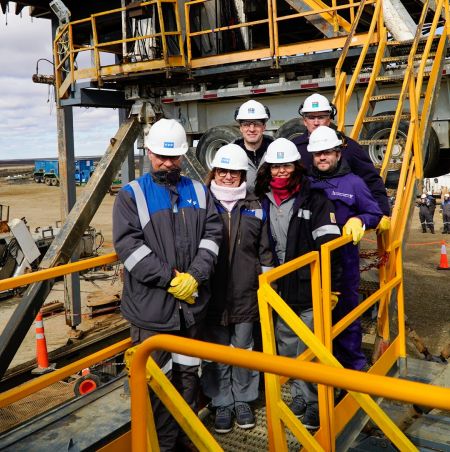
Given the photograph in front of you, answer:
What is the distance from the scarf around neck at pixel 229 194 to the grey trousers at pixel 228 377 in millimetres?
798

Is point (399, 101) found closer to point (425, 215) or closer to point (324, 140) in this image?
point (324, 140)

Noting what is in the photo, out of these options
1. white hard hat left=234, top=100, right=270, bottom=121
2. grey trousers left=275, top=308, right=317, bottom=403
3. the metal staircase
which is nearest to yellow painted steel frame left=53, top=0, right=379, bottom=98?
the metal staircase

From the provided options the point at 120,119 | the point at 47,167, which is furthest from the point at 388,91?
the point at 47,167

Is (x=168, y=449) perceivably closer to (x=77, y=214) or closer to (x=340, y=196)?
(x=340, y=196)

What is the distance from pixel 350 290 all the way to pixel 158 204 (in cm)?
155

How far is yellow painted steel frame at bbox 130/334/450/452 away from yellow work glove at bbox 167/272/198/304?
1.53ft

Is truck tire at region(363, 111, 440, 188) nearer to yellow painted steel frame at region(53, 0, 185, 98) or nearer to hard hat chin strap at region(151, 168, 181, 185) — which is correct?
yellow painted steel frame at region(53, 0, 185, 98)

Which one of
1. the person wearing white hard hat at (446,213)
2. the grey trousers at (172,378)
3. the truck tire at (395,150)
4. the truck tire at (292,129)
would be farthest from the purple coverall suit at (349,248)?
the person wearing white hard hat at (446,213)

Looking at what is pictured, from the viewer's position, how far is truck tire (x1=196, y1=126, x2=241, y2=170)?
802cm

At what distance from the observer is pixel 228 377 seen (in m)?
3.43

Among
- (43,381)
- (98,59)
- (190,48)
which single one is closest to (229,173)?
(43,381)

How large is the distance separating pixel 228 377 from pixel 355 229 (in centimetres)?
129

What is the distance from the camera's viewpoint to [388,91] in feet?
23.7

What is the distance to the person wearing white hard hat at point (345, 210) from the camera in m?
3.63
